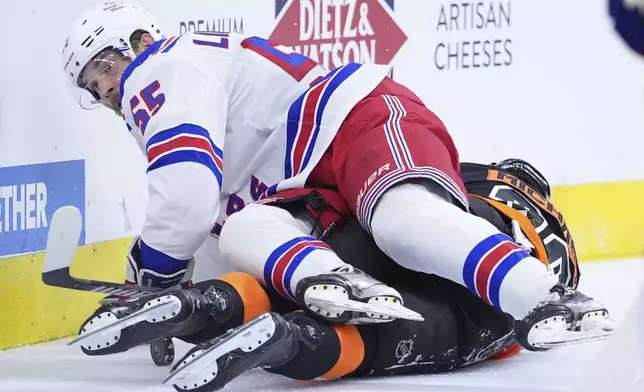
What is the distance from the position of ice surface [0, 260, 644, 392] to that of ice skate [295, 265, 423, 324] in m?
0.16

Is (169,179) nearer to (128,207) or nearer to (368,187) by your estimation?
(368,187)

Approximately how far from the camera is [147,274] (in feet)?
8.70

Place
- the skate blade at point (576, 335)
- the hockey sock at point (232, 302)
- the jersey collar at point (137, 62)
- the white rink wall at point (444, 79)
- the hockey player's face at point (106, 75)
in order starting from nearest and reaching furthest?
the skate blade at point (576, 335)
the hockey sock at point (232, 302)
the jersey collar at point (137, 62)
the hockey player's face at point (106, 75)
the white rink wall at point (444, 79)

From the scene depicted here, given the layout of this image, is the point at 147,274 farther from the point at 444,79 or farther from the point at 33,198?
the point at 444,79

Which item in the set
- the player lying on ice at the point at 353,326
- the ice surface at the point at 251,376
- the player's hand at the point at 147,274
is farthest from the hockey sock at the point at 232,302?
the player's hand at the point at 147,274

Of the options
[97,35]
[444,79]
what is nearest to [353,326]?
[97,35]

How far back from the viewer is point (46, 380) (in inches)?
98.9

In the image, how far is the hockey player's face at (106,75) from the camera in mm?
2854

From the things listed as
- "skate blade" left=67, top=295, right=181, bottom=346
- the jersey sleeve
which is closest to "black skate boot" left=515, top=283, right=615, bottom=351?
"skate blade" left=67, top=295, right=181, bottom=346

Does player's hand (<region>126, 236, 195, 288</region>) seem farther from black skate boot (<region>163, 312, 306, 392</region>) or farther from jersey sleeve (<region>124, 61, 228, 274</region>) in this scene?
black skate boot (<region>163, 312, 306, 392</region>)

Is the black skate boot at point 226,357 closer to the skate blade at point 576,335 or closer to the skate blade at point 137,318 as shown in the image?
the skate blade at point 137,318

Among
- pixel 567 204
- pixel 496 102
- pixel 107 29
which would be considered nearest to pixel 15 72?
pixel 107 29

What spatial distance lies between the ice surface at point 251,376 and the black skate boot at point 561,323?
8 cm

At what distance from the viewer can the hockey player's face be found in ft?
9.36
